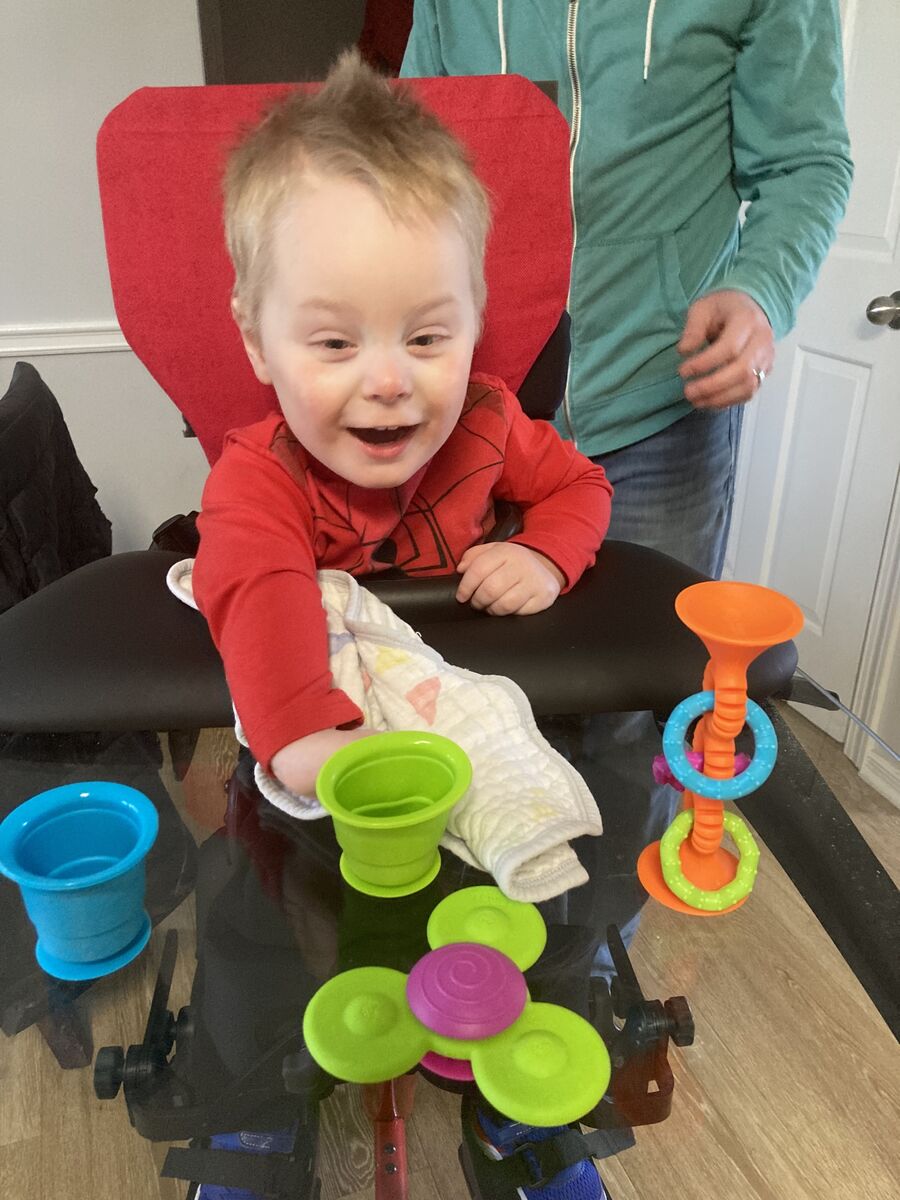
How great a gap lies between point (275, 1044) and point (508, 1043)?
0.41 ft

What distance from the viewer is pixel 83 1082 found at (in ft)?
1.60

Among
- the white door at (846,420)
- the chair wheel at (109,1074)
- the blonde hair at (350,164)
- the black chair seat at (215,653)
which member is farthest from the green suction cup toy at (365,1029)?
the white door at (846,420)

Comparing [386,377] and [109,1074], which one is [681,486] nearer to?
[386,377]

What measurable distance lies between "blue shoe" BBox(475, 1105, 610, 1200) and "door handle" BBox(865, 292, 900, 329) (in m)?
1.47

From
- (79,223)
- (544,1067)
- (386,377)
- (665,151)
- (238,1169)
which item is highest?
(665,151)

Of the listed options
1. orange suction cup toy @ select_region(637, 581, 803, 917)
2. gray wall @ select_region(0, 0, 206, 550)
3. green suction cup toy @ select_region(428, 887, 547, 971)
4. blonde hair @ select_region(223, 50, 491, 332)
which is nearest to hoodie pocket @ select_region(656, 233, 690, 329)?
blonde hair @ select_region(223, 50, 491, 332)

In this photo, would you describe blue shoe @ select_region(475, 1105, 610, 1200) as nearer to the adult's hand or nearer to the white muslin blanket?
the white muslin blanket

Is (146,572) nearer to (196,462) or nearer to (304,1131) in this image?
(304,1131)

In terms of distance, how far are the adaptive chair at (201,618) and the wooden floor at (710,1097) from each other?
26 mm

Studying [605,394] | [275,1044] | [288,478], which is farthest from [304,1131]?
[605,394]

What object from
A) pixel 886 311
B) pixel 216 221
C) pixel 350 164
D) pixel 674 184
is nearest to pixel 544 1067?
pixel 350 164

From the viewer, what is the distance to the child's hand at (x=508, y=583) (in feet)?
2.50

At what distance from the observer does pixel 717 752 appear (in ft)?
1.73

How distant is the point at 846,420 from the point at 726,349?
3.67ft
